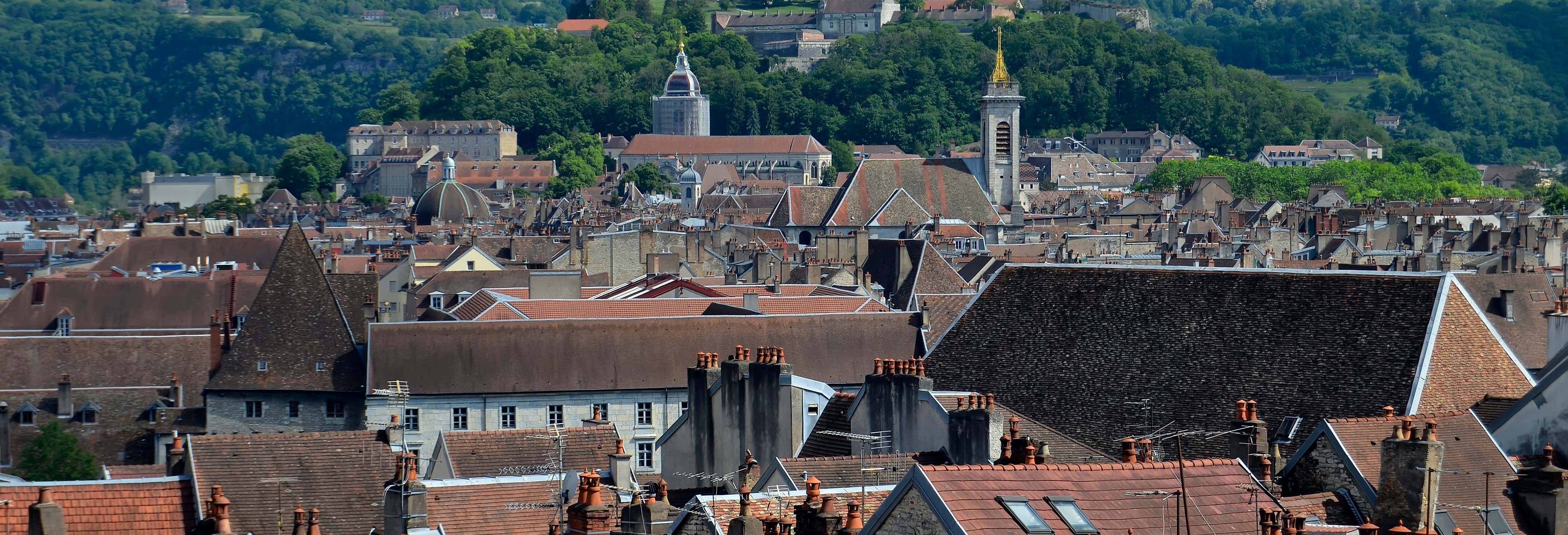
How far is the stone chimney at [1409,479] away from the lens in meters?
14.6

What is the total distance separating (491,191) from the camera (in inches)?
6112

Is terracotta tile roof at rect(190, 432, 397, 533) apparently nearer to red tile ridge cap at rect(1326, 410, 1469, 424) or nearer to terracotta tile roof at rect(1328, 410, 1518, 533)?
red tile ridge cap at rect(1326, 410, 1469, 424)

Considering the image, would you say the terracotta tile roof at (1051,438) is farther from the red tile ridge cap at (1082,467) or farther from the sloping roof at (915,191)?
the sloping roof at (915,191)

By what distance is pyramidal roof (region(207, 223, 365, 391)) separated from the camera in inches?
1407

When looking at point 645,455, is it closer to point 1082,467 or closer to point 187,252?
point 1082,467

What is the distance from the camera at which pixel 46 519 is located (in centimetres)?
1509

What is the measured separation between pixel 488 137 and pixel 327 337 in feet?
478

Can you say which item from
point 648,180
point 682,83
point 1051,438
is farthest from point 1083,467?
point 682,83

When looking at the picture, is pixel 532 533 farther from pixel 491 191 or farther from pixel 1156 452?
pixel 491 191

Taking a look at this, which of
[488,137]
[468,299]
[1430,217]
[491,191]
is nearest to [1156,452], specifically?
[468,299]

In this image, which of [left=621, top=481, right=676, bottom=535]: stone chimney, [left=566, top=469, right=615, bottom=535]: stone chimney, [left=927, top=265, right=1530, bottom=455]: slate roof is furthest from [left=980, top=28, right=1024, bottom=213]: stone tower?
[left=566, top=469, right=615, bottom=535]: stone chimney

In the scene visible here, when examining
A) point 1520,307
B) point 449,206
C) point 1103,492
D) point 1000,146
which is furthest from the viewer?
point 1000,146

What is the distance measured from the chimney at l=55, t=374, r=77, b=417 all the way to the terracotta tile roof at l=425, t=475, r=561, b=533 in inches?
677

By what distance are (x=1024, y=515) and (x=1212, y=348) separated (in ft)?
34.6
